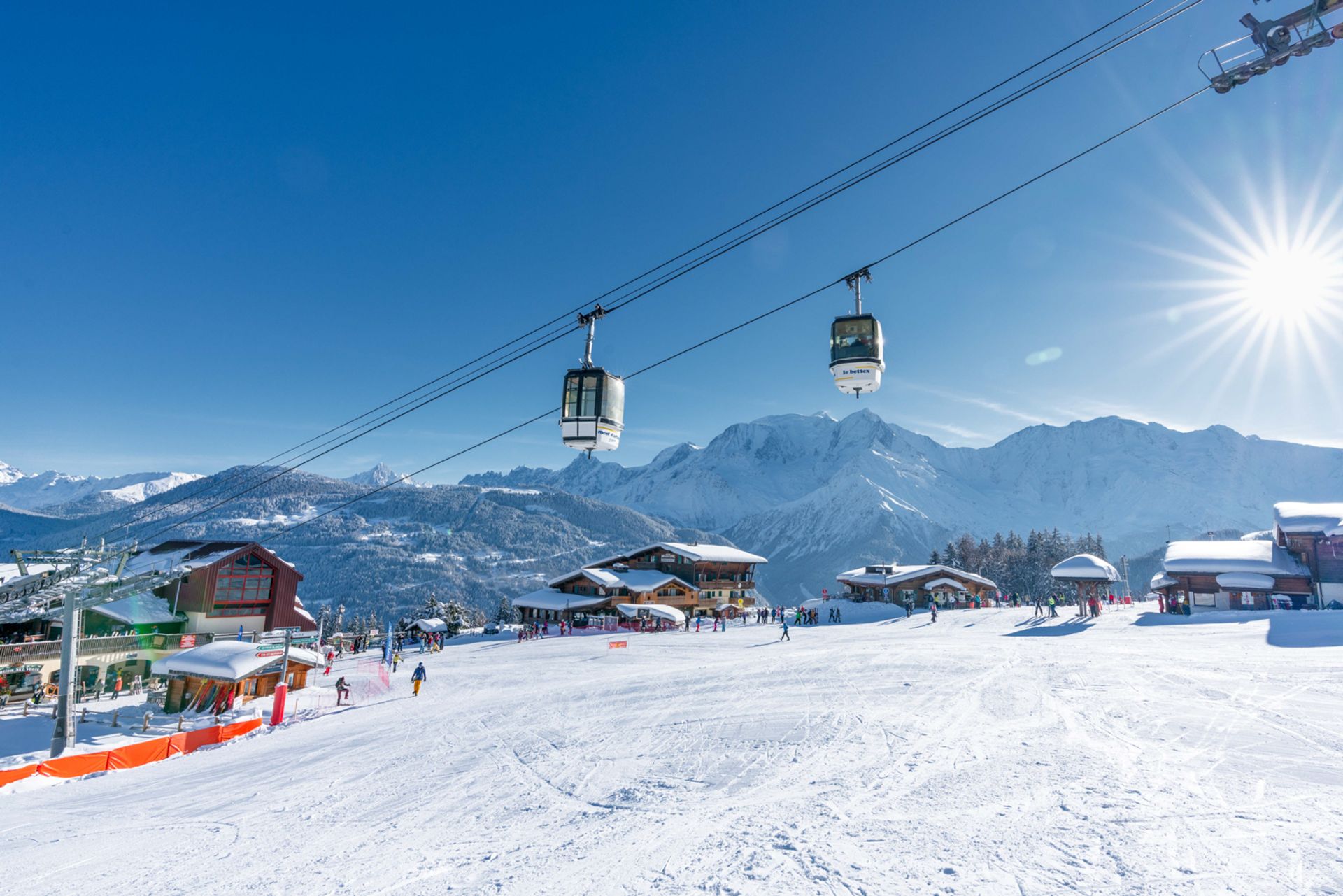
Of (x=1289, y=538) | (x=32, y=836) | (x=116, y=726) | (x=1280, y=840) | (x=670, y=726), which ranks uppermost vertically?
(x=1289, y=538)

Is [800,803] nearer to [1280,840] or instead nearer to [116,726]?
[1280,840]

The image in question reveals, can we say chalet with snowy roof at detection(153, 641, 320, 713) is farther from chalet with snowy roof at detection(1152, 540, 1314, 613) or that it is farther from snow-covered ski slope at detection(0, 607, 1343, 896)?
chalet with snowy roof at detection(1152, 540, 1314, 613)

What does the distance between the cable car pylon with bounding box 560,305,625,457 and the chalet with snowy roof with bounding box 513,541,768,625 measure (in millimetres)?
37343

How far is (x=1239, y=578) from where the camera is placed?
123 feet

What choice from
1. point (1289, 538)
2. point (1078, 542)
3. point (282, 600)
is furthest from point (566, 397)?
point (1078, 542)

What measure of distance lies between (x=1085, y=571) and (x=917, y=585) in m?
18.8

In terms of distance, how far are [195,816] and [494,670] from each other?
672 inches

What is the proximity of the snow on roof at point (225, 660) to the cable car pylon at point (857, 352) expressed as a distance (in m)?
24.1

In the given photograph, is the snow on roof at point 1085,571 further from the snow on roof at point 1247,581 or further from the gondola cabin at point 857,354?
the gondola cabin at point 857,354

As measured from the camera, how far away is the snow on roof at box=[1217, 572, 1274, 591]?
37312mm

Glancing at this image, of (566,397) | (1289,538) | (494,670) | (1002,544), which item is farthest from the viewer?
(1002,544)

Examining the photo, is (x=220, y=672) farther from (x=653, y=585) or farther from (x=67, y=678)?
(x=653, y=585)

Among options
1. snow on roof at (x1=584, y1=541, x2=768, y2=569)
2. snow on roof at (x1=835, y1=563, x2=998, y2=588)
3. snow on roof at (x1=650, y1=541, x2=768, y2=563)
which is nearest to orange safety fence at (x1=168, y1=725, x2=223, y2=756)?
snow on roof at (x1=584, y1=541, x2=768, y2=569)

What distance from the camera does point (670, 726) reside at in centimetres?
1416
